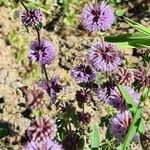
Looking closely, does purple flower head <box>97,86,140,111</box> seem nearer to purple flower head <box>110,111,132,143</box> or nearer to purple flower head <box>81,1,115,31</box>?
purple flower head <box>110,111,132,143</box>

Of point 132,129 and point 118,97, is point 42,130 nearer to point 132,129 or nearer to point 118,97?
point 132,129

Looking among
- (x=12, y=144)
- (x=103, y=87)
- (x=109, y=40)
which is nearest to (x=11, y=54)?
(x=12, y=144)

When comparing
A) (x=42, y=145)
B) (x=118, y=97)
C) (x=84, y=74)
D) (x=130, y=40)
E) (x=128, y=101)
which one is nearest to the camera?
(x=42, y=145)

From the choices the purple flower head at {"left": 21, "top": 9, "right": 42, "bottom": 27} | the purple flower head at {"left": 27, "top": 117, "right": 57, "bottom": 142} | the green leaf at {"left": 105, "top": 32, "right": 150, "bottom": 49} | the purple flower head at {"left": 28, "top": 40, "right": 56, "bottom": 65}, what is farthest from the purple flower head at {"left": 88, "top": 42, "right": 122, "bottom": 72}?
the purple flower head at {"left": 27, "top": 117, "right": 57, "bottom": 142}

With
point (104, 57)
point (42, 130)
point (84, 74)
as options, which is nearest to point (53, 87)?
point (84, 74)

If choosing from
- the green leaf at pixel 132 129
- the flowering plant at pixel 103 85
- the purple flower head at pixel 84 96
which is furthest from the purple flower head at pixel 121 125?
the purple flower head at pixel 84 96

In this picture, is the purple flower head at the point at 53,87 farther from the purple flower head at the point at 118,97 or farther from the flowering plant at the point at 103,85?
the purple flower head at the point at 118,97

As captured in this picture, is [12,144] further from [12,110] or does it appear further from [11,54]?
[11,54]

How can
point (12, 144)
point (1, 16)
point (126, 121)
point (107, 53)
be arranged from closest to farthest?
point (126, 121)
point (107, 53)
point (12, 144)
point (1, 16)
